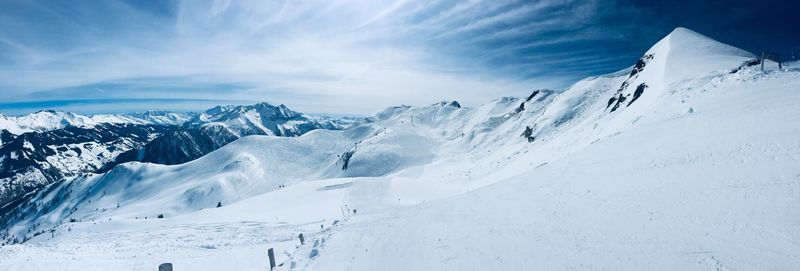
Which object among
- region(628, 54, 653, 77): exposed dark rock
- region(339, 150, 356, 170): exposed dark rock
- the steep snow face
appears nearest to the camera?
the steep snow face

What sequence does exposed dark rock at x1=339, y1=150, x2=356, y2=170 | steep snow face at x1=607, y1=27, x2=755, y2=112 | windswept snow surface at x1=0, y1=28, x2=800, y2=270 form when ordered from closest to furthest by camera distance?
windswept snow surface at x1=0, y1=28, x2=800, y2=270
steep snow face at x1=607, y1=27, x2=755, y2=112
exposed dark rock at x1=339, y1=150, x2=356, y2=170

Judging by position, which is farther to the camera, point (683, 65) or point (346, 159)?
point (346, 159)

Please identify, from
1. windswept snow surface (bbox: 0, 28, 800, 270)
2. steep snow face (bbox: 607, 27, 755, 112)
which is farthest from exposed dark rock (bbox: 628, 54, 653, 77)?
windswept snow surface (bbox: 0, 28, 800, 270)

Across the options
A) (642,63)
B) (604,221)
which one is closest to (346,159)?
(642,63)

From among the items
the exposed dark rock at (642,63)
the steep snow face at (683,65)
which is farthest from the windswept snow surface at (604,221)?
the exposed dark rock at (642,63)

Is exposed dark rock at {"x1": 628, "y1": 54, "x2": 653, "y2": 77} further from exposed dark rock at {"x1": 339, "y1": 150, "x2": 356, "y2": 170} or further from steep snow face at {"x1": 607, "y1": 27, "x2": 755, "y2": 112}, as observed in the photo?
exposed dark rock at {"x1": 339, "y1": 150, "x2": 356, "y2": 170}

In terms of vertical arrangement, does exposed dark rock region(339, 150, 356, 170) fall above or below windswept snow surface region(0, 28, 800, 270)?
below

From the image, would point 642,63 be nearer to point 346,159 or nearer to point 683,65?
point 683,65

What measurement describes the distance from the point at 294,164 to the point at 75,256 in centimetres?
17704

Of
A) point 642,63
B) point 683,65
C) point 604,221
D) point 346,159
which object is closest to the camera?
point 604,221

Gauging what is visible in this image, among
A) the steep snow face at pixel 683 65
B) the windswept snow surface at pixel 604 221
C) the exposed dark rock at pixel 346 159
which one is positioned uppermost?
the steep snow face at pixel 683 65

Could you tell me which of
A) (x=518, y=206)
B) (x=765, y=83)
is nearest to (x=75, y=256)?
(x=518, y=206)

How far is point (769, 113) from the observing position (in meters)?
16.7

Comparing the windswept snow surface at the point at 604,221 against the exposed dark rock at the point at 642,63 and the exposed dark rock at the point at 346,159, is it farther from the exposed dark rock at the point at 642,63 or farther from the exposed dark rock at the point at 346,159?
the exposed dark rock at the point at 346,159
